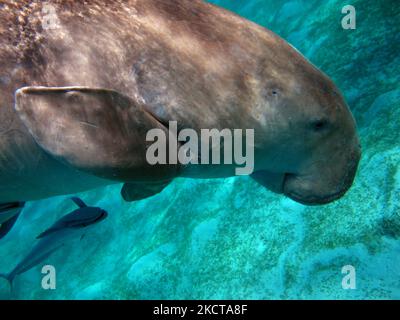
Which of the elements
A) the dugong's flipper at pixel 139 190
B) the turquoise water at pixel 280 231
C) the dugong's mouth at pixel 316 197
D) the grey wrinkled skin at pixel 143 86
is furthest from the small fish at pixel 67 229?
the dugong's mouth at pixel 316 197

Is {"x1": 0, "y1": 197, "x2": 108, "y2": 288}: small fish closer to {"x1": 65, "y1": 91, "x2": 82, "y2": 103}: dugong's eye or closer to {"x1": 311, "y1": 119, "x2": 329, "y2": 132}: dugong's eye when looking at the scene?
{"x1": 65, "y1": 91, "x2": 82, "y2": 103}: dugong's eye

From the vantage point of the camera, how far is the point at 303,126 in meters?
2.32

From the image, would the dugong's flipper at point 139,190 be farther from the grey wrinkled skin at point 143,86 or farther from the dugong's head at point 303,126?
the dugong's head at point 303,126

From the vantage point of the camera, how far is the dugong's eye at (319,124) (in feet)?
7.57

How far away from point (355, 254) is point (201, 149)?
240 cm

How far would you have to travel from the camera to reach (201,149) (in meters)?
2.28

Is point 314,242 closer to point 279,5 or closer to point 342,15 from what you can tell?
point 342,15

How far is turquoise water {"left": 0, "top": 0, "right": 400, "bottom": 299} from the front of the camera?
3.76 metres

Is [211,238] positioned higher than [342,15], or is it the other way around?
[342,15]

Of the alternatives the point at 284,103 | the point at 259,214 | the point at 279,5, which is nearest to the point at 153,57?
the point at 284,103

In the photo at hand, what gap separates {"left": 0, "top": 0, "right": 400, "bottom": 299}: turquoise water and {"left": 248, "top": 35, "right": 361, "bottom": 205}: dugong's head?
1509 millimetres

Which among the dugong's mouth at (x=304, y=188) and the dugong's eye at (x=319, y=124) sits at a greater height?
the dugong's eye at (x=319, y=124)

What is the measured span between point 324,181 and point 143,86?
1460 mm

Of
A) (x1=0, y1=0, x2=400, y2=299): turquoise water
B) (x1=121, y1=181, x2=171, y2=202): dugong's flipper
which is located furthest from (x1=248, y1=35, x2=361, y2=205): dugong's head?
(x1=0, y1=0, x2=400, y2=299): turquoise water
